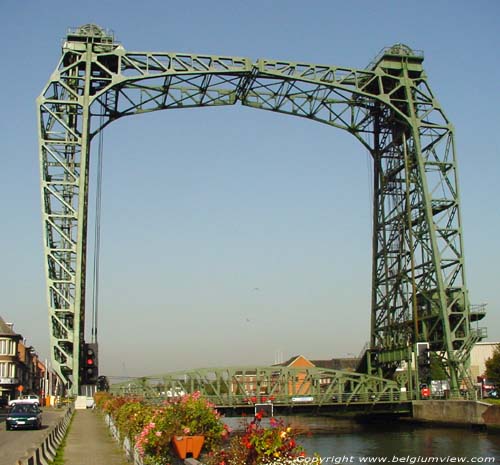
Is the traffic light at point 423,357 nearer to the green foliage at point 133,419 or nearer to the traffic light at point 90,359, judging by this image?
the traffic light at point 90,359

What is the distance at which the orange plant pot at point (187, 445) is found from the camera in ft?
48.3

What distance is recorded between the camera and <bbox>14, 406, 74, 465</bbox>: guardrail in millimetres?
14931

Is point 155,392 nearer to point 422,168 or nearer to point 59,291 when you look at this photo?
point 59,291

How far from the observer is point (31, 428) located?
34375 mm

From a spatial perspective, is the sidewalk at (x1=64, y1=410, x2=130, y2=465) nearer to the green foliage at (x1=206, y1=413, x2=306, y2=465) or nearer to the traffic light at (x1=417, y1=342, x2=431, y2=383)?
the green foliage at (x1=206, y1=413, x2=306, y2=465)

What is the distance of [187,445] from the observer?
14.8 m

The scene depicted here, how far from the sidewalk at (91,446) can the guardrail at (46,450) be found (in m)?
0.36

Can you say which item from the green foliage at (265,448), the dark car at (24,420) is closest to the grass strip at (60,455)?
the dark car at (24,420)

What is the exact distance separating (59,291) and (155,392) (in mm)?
13152

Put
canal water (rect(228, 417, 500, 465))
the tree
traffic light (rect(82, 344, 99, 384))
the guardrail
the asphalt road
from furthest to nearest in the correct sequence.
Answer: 1. the tree
2. traffic light (rect(82, 344, 99, 384))
3. canal water (rect(228, 417, 500, 465))
4. the asphalt road
5. the guardrail

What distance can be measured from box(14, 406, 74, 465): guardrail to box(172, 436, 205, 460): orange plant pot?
2849mm

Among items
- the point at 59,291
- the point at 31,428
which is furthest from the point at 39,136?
the point at 31,428

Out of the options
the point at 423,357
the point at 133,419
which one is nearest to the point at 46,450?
the point at 133,419

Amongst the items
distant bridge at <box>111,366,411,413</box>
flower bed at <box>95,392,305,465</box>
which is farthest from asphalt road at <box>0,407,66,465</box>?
distant bridge at <box>111,366,411,413</box>
